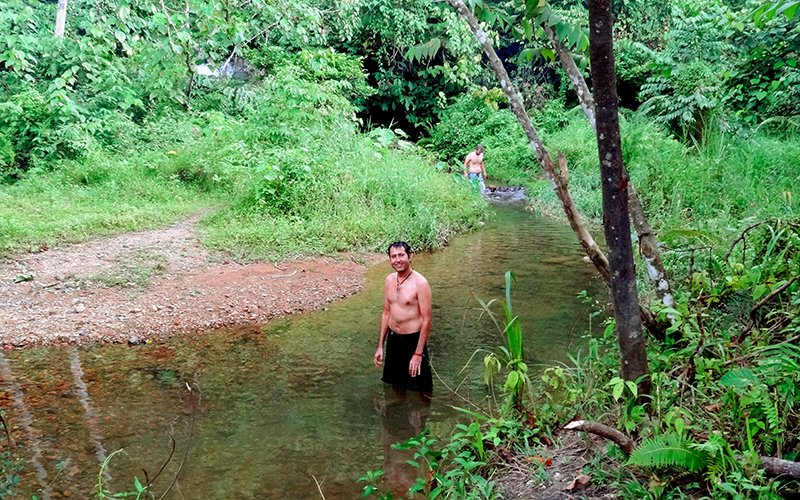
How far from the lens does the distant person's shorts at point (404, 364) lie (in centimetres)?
580

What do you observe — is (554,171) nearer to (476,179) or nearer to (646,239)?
(646,239)

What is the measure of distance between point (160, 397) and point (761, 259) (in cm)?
498

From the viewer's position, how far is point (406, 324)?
5.80 m

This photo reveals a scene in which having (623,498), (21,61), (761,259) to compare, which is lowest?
(623,498)

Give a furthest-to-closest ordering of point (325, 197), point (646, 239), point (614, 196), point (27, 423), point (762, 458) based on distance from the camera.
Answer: point (325, 197) < point (27, 423) < point (646, 239) < point (614, 196) < point (762, 458)

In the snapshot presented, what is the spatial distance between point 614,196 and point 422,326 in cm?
280

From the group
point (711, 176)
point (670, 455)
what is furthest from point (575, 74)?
point (711, 176)

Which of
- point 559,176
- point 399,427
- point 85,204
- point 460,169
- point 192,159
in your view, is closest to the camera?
point 559,176

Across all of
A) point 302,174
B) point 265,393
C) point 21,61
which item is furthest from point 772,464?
point 21,61

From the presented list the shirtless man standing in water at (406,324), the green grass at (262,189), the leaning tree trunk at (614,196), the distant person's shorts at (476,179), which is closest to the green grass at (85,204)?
the green grass at (262,189)

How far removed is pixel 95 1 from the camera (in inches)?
581

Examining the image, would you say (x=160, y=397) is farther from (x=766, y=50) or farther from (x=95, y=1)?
(x=95, y=1)

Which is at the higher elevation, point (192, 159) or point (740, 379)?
point (192, 159)

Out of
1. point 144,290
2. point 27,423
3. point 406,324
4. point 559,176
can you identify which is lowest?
point 27,423
